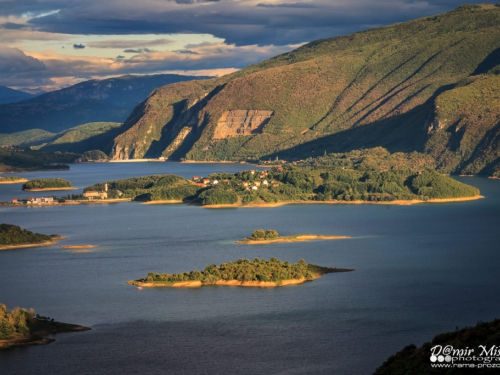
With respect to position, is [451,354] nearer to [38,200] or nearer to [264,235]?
[264,235]

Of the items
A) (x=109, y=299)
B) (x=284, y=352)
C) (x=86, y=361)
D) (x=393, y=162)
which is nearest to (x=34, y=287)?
(x=109, y=299)

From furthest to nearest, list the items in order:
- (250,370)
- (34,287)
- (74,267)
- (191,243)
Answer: (191,243)
(74,267)
(34,287)
(250,370)

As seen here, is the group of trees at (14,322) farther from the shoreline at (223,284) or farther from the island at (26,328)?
the shoreline at (223,284)

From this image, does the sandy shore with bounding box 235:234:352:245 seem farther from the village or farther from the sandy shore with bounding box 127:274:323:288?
the village

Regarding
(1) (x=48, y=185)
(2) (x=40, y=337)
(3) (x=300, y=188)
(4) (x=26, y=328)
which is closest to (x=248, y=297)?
(2) (x=40, y=337)

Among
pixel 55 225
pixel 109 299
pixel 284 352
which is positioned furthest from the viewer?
pixel 55 225

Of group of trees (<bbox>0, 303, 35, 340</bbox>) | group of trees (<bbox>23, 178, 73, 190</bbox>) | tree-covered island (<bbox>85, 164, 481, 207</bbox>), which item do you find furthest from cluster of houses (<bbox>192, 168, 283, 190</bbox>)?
group of trees (<bbox>0, 303, 35, 340</bbox>)

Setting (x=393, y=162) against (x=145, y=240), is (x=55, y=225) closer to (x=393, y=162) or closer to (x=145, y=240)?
(x=145, y=240)
